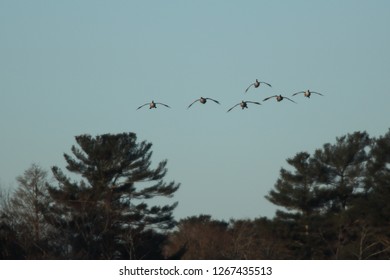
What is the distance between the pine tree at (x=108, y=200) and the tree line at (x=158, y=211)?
0.06m

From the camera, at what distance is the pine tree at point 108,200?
77.4 m

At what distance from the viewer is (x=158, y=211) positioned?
81562 mm

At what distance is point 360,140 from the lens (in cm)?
9488

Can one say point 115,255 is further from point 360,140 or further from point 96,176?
point 360,140

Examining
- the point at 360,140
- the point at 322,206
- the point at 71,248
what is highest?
the point at 360,140

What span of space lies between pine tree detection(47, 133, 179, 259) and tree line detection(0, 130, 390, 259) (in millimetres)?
64

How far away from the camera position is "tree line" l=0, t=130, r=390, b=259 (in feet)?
252

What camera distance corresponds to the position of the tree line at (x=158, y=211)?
76.7 m

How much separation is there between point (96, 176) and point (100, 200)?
2307 mm

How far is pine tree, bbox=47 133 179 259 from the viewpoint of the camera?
7744 cm

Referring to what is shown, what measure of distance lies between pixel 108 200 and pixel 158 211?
3631mm

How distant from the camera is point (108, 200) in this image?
79812 mm
